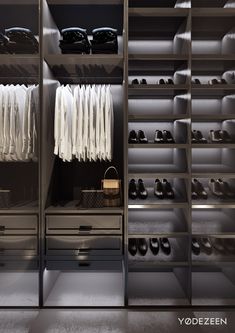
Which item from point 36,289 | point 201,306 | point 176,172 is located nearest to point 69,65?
point 176,172

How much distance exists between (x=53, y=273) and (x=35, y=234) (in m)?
0.54

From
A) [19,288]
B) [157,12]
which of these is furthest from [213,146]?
[19,288]

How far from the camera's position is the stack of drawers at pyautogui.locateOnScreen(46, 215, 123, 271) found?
2812 millimetres

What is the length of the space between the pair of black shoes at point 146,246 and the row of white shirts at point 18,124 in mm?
1216

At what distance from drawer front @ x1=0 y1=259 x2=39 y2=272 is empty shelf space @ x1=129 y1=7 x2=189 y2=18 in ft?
7.51

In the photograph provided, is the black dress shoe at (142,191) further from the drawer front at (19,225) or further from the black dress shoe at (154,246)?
the drawer front at (19,225)

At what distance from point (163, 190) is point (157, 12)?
1.58 m

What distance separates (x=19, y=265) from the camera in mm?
2857

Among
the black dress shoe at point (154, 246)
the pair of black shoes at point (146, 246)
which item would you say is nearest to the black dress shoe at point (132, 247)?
the pair of black shoes at point (146, 246)

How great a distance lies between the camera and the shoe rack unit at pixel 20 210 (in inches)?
111

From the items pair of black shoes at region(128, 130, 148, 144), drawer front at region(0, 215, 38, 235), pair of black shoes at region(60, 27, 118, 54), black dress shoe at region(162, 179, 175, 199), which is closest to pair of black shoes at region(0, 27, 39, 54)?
pair of black shoes at region(60, 27, 118, 54)
